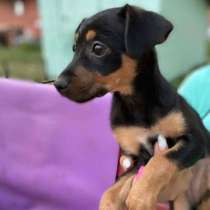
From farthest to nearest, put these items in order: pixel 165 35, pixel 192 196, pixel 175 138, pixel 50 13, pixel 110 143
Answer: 1. pixel 50 13
2. pixel 110 143
3. pixel 192 196
4. pixel 175 138
5. pixel 165 35

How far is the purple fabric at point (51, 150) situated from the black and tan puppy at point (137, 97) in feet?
1.89

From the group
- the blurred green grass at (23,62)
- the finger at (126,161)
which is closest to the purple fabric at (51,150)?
the finger at (126,161)

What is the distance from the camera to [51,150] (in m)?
2.91

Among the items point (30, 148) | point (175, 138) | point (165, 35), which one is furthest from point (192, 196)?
point (30, 148)

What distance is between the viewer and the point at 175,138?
6.89 feet

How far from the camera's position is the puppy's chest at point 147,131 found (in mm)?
2102

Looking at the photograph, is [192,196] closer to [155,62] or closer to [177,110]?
[177,110]

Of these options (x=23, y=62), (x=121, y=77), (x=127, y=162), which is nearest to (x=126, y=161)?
(x=127, y=162)

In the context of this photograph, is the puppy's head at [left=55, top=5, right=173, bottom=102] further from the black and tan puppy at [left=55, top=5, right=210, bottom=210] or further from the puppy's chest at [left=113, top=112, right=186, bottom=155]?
the puppy's chest at [left=113, top=112, right=186, bottom=155]

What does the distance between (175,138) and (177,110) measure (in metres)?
0.11

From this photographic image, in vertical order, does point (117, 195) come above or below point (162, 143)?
below

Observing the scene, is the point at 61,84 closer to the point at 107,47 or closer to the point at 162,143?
the point at 107,47

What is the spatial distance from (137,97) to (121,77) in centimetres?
13

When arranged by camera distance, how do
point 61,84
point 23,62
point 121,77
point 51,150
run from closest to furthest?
point 61,84 < point 121,77 < point 51,150 < point 23,62
